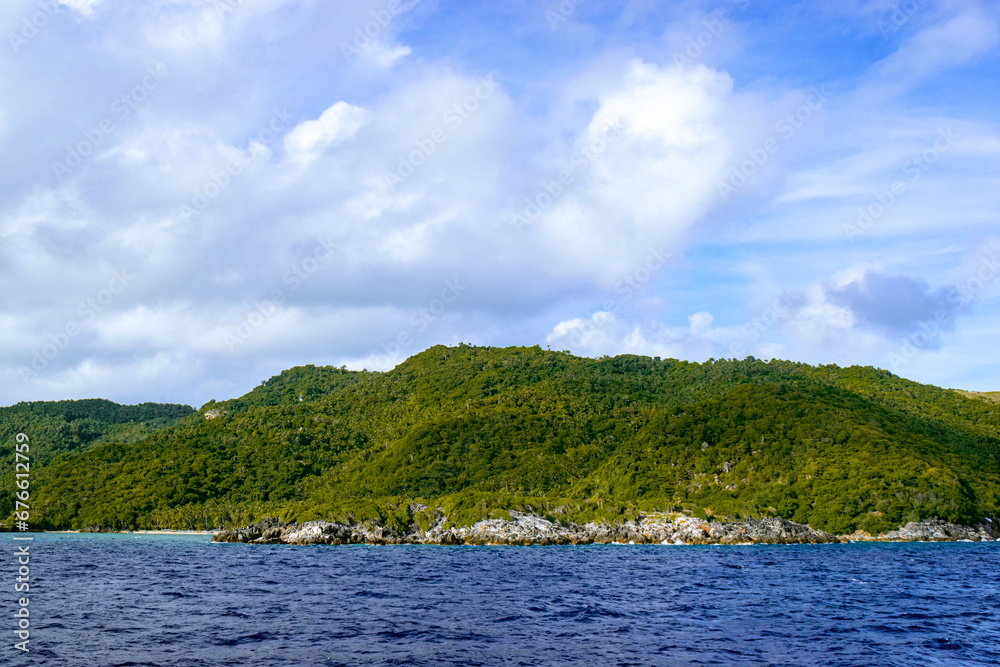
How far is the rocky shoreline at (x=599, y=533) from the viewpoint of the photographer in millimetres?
145500

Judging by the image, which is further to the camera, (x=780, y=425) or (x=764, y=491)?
(x=780, y=425)

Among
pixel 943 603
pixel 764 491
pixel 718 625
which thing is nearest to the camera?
pixel 718 625

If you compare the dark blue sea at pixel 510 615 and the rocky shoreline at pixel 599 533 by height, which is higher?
the dark blue sea at pixel 510 615

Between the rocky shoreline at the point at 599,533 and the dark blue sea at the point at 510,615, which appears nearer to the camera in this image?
the dark blue sea at the point at 510,615

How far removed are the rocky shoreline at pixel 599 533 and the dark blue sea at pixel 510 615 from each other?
67.3 m

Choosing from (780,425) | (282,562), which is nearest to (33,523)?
(282,562)

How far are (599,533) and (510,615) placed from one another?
11347 centimetres

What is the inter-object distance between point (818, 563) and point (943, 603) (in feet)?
124

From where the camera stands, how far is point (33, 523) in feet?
652

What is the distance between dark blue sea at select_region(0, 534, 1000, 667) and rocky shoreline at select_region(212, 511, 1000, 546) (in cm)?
6726

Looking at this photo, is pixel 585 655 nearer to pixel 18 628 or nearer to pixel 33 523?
pixel 18 628

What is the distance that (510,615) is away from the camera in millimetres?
44500

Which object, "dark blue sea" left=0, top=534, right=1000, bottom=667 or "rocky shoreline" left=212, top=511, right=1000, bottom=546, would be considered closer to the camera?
"dark blue sea" left=0, top=534, right=1000, bottom=667

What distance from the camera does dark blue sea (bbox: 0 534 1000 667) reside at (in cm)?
3291
